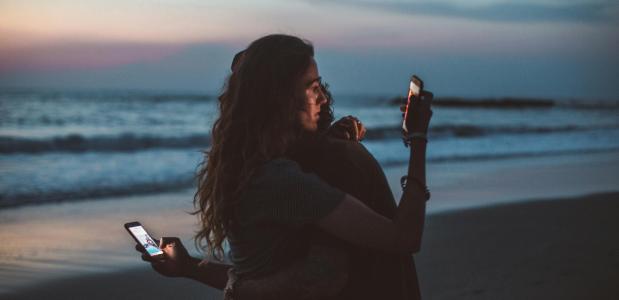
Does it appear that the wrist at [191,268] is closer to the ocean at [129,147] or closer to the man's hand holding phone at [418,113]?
the ocean at [129,147]

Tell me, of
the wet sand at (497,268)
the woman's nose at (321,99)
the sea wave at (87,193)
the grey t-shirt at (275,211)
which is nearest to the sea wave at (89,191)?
the sea wave at (87,193)

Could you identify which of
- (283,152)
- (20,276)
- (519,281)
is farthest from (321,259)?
(20,276)

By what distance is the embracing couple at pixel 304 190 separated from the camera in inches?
84.7

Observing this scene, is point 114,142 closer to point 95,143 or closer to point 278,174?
point 95,143

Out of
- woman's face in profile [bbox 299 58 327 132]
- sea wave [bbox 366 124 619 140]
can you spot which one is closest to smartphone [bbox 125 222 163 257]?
woman's face in profile [bbox 299 58 327 132]

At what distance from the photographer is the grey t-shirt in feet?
6.98

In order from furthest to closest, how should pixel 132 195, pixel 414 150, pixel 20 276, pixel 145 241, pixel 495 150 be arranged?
1. pixel 495 150
2. pixel 132 195
3. pixel 20 276
4. pixel 145 241
5. pixel 414 150

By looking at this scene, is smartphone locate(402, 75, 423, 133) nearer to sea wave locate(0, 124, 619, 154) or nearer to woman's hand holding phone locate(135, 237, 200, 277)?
woman's hand holding phone locate(135, 237, 200, 277)

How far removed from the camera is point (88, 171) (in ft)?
45.0

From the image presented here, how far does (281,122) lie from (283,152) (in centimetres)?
9

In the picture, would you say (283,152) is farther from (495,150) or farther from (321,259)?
(495,150)

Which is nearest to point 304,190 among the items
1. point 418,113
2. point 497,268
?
point 418,113

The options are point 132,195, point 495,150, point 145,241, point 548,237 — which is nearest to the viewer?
point 145,241

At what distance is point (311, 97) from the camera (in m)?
2.31
